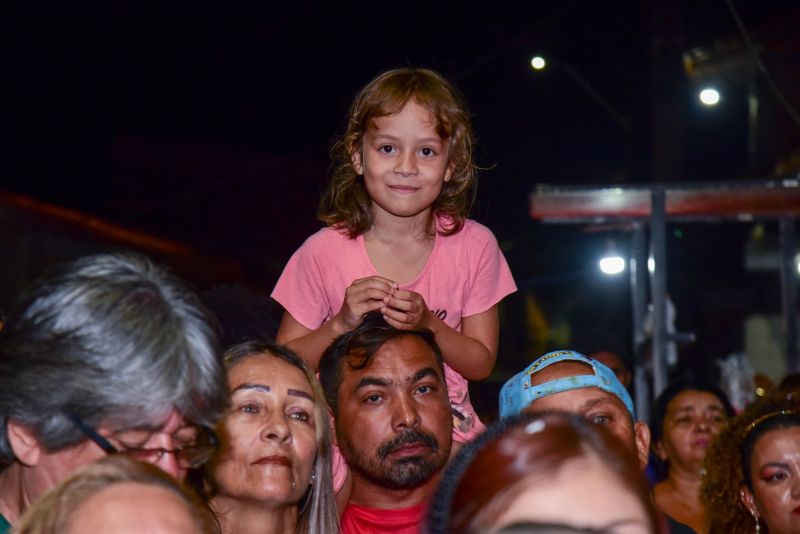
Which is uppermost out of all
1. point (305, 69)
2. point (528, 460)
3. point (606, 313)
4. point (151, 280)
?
point (305, 69)

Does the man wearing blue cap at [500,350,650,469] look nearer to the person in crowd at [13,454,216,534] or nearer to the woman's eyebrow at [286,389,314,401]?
the woman's eyebrow at [286,389,314,401]

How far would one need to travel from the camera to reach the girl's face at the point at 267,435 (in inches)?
150

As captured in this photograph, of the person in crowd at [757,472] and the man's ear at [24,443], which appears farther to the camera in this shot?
the person in crowd at [757,472]

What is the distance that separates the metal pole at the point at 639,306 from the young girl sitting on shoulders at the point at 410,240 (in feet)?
11.1

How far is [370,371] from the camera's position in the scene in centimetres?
445

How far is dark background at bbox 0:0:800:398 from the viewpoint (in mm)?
10867

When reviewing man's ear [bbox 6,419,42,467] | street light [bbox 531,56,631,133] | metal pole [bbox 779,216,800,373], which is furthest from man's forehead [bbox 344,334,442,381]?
street light [bbox 531,56,631,133]

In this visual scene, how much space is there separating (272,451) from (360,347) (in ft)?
2.64

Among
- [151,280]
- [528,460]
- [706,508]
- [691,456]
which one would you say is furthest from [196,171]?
[528,460]

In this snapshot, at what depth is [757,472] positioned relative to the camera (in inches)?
192

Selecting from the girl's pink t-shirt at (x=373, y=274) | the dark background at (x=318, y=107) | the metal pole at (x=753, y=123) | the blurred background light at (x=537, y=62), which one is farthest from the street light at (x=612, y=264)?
the girl's pink t-shirt at (x=373, y=274)

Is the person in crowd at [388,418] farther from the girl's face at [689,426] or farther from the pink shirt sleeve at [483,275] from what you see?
the girl's face at [689,426]

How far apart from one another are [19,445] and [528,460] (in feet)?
3.90

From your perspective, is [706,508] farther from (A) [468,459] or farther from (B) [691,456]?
(A) [468,459]
